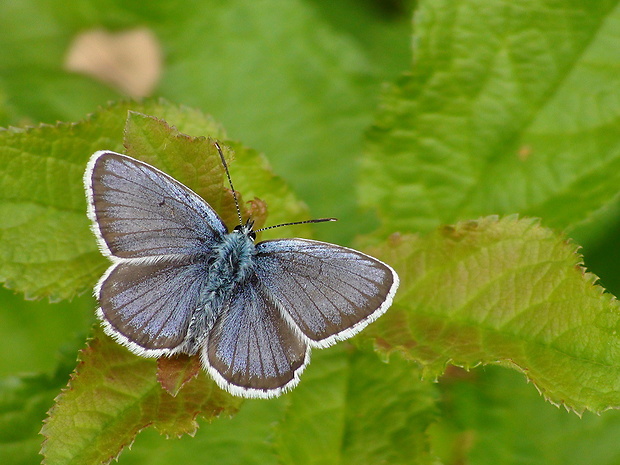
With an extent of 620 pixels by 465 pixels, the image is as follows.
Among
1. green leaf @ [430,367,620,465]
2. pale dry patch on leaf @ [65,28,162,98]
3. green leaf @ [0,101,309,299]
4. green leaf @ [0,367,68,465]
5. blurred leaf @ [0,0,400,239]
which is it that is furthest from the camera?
pale dry patch on leaf @ [65,28,162,98]

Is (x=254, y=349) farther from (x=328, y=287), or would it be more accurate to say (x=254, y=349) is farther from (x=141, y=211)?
(x=141, y=211)

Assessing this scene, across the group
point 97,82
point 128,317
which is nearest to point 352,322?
point 128,317

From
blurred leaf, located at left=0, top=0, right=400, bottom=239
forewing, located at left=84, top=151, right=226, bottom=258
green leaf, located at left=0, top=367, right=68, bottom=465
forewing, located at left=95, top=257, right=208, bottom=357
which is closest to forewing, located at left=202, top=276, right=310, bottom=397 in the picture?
forewing, located at left=95, top=257, right=208, bottom=357

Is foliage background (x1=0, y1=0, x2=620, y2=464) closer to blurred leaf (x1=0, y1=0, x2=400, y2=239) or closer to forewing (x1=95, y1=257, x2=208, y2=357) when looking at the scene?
blurred leaf (x1=0, y1=0, x2=400, y2=239)

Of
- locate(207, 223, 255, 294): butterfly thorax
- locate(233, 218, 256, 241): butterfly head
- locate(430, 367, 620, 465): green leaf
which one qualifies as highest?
locate(233, 218, 256, 241): butterfly head

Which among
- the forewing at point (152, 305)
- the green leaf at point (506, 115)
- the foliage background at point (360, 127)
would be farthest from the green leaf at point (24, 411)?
the green leaf at point (506, 115)

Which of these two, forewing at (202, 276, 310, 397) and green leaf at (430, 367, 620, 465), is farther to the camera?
green leaf at (430, 367, 620, 465)

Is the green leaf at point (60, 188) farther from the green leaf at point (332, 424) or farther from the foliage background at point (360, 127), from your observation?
the green leaf at point (332, 424)
